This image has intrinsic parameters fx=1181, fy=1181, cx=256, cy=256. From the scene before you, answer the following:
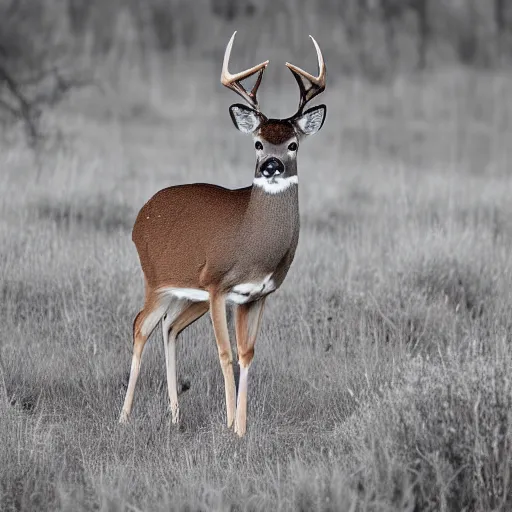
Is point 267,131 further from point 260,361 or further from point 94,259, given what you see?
point 94,259

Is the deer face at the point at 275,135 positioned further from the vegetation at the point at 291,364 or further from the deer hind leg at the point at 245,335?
the vegetation at the point at 291,364

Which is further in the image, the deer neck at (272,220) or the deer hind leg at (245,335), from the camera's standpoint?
the deer hind leg at (245,335)

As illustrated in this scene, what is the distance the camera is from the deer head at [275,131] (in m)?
5.40

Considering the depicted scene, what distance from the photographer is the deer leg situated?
18.1ft

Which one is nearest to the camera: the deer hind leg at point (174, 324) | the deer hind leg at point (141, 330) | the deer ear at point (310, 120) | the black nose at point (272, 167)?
the black nose at point (272, 167)

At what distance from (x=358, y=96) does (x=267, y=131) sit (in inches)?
1053

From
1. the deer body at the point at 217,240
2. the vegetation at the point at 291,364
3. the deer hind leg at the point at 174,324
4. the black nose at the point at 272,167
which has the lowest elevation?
the vegetation at the point at 291,364

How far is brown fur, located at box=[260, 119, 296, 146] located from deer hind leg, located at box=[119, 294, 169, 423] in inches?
42.6

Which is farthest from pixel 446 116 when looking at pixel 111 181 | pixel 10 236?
Result: pixel 10 236

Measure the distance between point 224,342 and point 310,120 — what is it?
3.72ft

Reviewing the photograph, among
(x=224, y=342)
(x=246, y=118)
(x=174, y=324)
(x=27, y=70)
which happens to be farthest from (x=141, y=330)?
(x=27, y=70)

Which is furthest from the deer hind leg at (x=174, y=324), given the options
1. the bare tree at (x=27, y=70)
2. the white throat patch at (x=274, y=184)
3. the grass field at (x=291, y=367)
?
the bare tree at (x=27, y=70)

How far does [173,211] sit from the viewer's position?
19.4ft

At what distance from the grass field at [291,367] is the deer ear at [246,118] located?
1.36 metres
